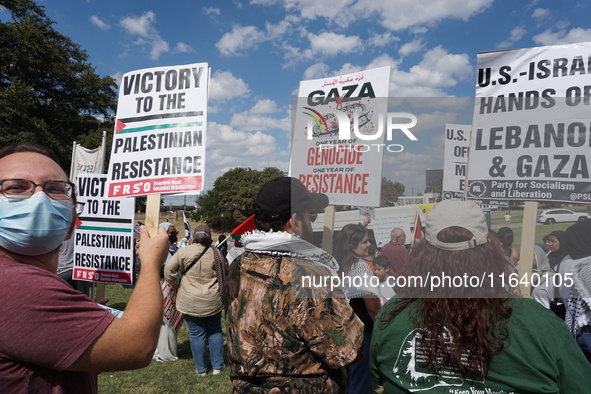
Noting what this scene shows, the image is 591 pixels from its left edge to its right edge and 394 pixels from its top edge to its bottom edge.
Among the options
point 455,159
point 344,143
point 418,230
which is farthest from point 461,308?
point 455,159

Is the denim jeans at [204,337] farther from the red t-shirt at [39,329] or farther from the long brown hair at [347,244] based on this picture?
the red t-shirt at [39,329]

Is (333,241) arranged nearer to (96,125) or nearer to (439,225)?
(439,225)

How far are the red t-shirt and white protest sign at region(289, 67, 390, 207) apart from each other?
4.87 feet

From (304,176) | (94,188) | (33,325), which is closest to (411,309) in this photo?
(304,176)

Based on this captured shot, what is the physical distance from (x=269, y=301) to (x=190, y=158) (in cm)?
116

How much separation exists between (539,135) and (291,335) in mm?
1847

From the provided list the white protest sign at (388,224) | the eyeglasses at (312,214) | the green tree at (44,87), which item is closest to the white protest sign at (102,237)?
the eyeglasses at (312,214)

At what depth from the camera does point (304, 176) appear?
2418 mm

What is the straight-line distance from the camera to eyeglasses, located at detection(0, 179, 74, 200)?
4.51ft

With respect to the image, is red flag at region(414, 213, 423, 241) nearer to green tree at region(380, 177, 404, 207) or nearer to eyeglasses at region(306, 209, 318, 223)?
green tree at region(380, 177, 404, 207)

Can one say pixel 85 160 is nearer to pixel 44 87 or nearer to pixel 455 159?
pixel 455 159

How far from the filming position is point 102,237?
17.9 feet

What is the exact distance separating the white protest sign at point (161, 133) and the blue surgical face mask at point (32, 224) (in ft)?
3.78

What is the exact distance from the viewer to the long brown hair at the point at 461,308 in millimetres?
1401
